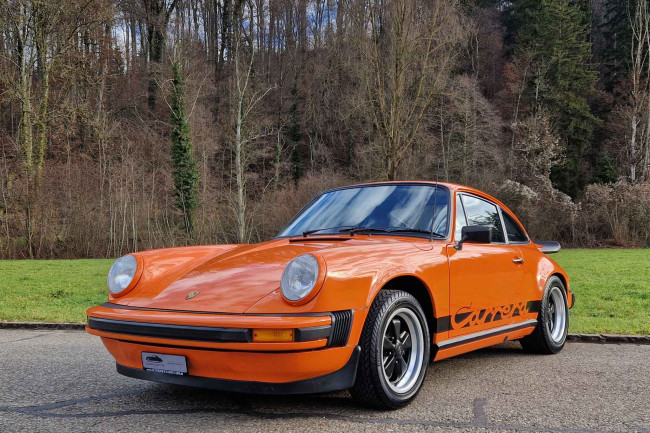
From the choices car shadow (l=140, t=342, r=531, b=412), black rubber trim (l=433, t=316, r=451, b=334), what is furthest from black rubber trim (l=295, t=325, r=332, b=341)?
black rubber trim (l=433, t=316, r=451, b=334)

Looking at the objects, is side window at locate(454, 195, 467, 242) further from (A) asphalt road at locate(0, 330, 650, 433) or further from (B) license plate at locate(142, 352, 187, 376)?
(B) license plate at locate(142, 352, 187, 376)

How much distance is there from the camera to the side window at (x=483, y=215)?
5105mm

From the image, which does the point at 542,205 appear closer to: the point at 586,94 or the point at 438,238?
the point at 586,94

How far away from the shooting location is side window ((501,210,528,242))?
5.64m

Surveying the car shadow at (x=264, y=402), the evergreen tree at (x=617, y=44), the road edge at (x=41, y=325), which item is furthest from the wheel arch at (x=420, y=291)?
the evergreen tree at (x=617, y=44)

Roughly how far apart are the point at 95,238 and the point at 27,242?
2.84 meters

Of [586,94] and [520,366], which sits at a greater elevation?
[586,94]

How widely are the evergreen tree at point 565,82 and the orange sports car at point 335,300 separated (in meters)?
43.6

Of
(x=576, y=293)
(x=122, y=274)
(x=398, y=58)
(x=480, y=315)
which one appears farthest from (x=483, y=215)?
(x=398, y=58)

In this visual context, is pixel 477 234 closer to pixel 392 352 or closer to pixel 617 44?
pixel 392 352

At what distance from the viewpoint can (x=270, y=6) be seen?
54.6 meters

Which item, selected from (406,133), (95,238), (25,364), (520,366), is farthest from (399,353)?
(95,238)

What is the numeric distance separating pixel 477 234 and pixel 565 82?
4739 cm

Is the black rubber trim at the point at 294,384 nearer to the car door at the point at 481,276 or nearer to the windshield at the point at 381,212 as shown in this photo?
the car door at the point at 481,276
